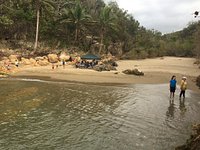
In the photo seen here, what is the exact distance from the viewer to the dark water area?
1151 centimetres

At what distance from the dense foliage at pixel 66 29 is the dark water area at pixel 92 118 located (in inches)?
1109

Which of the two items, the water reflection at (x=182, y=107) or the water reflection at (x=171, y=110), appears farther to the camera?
the water reflection at (x=182, y=107)

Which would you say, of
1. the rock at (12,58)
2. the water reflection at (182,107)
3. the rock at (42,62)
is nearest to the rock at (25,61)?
the rock at (12,58)

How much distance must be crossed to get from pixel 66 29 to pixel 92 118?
43.2 metres

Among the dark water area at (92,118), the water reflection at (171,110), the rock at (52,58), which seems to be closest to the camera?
the dark water area at (92,118)

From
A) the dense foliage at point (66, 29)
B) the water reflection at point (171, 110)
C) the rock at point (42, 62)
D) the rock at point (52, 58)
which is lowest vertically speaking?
the water reflection at point (171, 110)

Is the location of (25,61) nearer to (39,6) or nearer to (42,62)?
(42,62)

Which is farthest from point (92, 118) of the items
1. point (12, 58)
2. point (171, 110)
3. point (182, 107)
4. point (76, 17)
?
point (76, 17)

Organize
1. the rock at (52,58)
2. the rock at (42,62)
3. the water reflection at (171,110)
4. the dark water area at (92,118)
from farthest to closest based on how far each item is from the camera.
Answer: the rock at (52,58) → the rock at (42,62) → the water reflection at (171,110) → the dark water area at (92,118)

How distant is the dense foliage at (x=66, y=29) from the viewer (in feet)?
167

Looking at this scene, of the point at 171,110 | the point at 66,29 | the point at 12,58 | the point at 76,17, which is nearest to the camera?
the point at 171,110

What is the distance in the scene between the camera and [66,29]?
5666cm

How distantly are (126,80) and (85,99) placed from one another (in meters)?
11.0

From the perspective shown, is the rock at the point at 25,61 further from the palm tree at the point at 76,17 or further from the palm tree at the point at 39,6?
the palm tree at the point at 76,17
